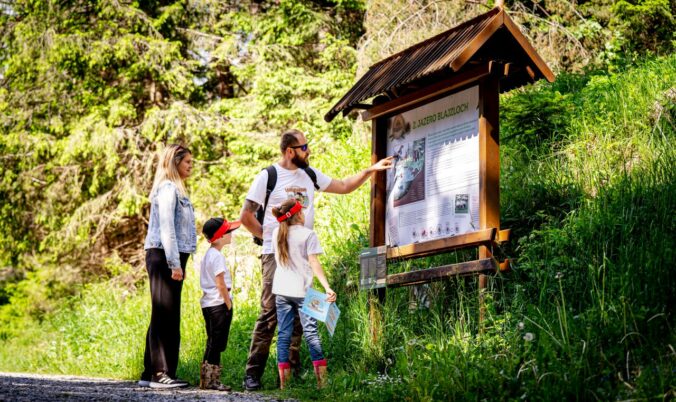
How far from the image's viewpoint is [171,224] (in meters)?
6.69

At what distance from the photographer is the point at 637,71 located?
31.5 ft

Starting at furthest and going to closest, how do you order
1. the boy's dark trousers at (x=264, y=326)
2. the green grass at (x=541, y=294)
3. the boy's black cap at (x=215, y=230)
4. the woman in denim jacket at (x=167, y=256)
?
the boy's black cap at (x=215, y=230), the boy's dark trousers at (x=264, y=326), the woman in denim jacket at (x=167, y=256), the green grass at (x=541, y=294)

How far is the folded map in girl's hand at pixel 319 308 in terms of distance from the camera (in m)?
6.27

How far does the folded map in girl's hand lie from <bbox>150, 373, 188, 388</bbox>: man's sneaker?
131 cm

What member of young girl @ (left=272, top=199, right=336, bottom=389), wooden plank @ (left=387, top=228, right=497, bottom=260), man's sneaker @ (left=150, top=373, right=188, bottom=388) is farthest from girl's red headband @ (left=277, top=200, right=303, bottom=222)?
man's sneaker @ (left=150, top=373, right=188, bottom=388)

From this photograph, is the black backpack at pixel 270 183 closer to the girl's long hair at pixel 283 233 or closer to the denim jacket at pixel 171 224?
the girl's long hair at pixel 283 233

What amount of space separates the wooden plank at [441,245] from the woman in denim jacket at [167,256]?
1769 millimetres

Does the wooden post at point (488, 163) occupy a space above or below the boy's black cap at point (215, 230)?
above

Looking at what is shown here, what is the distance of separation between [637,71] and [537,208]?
320 centimetres

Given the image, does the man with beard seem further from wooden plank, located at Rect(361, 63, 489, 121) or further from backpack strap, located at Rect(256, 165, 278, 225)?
wooden plank, located at Rect(361, 63, 489, 121)

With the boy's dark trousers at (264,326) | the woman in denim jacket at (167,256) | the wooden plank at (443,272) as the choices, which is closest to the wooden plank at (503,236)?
the wooden plank at (443,272)

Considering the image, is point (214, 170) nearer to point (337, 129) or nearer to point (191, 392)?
point (337, 129)

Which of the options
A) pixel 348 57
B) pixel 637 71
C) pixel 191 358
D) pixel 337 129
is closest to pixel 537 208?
pixel 637 71

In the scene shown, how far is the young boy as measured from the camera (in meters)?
6.93
